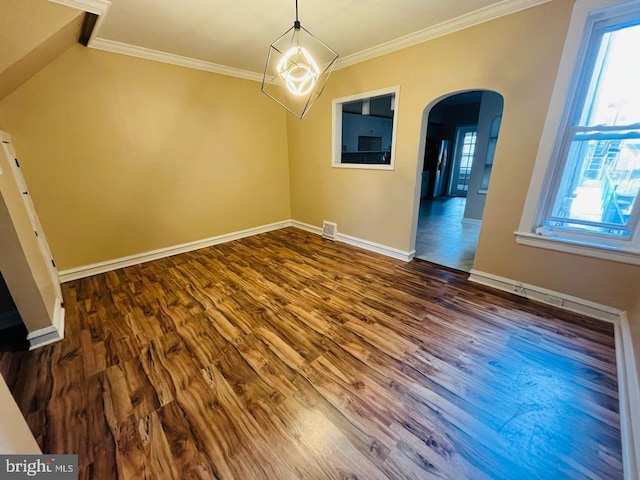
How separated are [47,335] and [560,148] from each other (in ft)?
15.2

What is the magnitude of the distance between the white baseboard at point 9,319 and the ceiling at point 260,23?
2601mm

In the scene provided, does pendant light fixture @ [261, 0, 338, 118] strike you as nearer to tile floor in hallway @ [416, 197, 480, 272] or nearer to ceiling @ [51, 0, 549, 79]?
ceiling @ [51, 0, 549, 79]

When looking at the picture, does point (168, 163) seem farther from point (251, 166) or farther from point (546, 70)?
point (546, 70)

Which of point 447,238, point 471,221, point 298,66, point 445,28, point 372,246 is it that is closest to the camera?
point 298,66

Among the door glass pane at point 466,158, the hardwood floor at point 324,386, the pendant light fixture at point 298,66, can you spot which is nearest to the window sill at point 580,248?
the hardwood floor at point 324,386

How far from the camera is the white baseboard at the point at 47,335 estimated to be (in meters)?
1.94

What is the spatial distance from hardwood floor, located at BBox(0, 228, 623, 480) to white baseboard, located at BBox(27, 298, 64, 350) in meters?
0.07

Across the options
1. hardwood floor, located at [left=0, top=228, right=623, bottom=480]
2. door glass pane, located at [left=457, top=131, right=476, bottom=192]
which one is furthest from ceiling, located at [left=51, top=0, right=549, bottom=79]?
door glass pane, located at [left=457, top=131, right=476, bottom=192]

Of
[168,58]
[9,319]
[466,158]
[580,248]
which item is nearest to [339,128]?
[168,58]

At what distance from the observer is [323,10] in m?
2.25

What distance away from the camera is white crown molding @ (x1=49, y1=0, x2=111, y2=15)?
194cm

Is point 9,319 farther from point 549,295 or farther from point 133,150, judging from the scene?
point 549,295

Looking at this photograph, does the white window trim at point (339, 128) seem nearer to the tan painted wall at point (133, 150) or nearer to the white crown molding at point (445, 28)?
the white crown molding at point (445, 28)

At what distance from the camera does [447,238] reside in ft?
14.2
